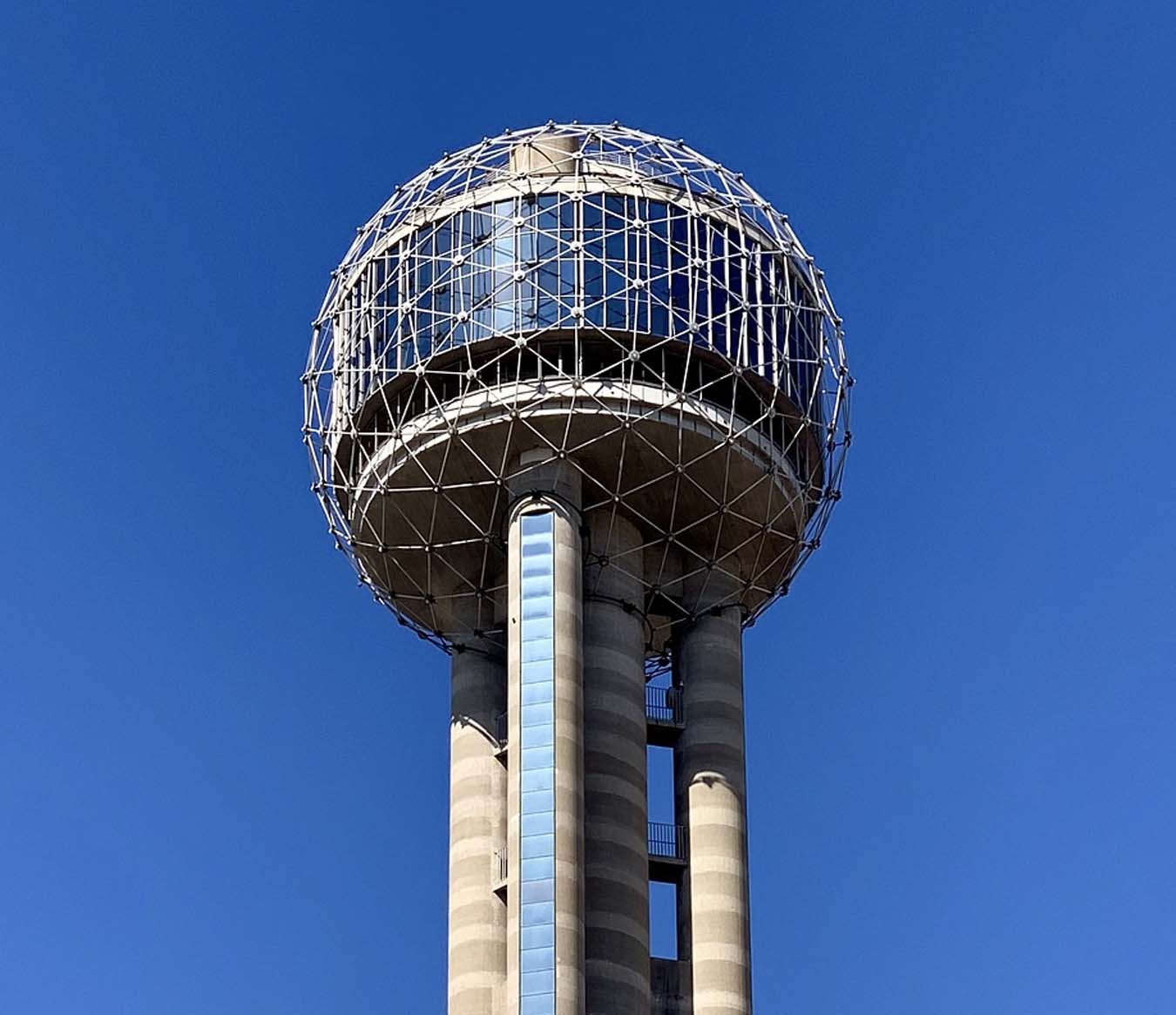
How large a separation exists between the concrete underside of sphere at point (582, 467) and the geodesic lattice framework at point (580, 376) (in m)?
0.09

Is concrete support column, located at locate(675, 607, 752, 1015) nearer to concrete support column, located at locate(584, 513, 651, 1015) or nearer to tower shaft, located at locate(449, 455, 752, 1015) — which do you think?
tower shaft, located at locate(449, 455, 752, 1015)

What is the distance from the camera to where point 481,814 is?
121m

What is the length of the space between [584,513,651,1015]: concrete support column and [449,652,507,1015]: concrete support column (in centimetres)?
458

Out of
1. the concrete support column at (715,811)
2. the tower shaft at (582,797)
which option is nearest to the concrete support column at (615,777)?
the tower shaft at (582,797)

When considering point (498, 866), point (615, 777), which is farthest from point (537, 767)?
point (498, 866)

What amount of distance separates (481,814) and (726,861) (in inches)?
375

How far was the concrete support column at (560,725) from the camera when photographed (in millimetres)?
110500

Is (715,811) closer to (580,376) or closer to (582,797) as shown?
(582,797)

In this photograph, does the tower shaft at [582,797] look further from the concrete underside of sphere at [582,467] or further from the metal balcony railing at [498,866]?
the concrete underside of sphere at [582,467]

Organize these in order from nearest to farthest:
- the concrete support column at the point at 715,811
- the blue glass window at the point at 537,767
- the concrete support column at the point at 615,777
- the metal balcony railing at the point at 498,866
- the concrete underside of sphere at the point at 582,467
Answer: the blue glass window at the point at 537,767
the concrete support column at the point at 615,777
the concrete support column at the point at 715,811
the concrete underside of sphere at the point at 582,467
the metal balcony railing at the point at 498,866

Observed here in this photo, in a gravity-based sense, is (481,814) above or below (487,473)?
below

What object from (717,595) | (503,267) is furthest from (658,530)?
(503,267)

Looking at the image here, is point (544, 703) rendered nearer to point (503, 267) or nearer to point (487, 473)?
point (487, 473)

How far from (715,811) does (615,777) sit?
475cm
